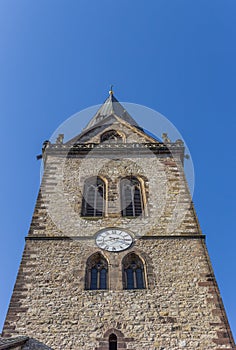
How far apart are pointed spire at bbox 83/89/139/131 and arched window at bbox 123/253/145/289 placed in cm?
1323

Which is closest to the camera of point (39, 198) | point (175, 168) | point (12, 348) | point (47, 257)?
point (12, 348)

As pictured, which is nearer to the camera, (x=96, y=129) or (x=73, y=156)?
(x=73, y=156)

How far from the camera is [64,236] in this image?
42.5 feet

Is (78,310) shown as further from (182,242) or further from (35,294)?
(182,242)

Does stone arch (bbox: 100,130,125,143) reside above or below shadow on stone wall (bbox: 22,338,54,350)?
above

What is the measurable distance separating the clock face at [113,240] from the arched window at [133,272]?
43cm

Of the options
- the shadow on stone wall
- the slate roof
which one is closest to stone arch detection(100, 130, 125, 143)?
the shadow on stone wall

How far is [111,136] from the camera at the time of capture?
2122cm

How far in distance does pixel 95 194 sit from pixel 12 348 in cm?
792

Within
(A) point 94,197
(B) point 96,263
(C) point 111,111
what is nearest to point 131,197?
(A) point 94,197

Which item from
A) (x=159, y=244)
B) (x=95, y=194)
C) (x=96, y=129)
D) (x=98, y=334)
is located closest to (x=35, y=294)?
(x=98, y=334)

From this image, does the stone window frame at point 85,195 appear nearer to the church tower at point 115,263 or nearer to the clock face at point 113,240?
the church tower at point 115,263

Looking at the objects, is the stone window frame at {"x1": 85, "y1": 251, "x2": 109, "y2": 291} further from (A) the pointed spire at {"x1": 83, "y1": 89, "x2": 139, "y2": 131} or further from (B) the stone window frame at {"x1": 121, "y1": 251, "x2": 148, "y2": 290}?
(A) the pointed spire at {"x1": 83, "y1": 89, "x2": 139, "y2": 131}

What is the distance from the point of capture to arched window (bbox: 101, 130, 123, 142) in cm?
2073
